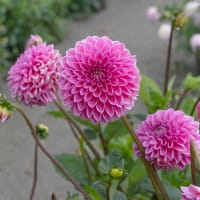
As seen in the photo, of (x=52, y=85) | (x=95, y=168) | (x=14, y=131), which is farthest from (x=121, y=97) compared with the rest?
(x=14, y=131)

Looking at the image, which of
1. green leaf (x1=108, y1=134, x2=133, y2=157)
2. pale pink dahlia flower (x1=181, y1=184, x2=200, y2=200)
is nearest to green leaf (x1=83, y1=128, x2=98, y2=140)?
green leaf (x1=108, y1=134, x2=133, y2=157)

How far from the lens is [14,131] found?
2887mm

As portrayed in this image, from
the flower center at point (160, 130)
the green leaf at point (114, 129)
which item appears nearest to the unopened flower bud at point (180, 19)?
the green leaf at point (114, 129)

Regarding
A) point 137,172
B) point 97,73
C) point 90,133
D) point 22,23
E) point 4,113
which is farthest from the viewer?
point 22,23

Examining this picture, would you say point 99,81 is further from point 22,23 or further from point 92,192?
point 22,23

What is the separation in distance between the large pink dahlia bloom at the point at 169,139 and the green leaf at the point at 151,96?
209mm

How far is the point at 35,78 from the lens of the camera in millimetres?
962

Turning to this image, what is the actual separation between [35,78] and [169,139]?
264mm

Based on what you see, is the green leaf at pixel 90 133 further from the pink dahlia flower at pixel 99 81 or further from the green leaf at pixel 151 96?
the pink dahlia flower at pixel 99 81

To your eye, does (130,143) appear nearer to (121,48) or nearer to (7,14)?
(121,48)

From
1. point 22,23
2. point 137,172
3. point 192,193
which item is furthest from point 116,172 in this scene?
point 22,23

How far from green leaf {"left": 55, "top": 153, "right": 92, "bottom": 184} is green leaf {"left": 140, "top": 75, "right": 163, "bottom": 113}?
7.8 inches

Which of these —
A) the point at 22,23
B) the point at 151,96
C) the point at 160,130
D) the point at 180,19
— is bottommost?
the point at 160,130

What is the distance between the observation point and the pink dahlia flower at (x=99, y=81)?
32.2 inches
